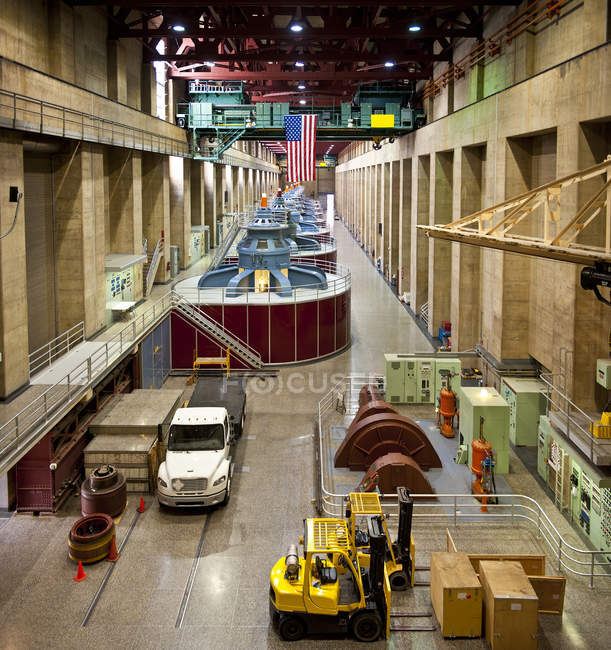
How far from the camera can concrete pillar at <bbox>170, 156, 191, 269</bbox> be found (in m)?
33.3

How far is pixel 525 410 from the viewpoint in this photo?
1698cm

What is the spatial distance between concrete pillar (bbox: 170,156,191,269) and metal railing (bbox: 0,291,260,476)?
12.4 meters

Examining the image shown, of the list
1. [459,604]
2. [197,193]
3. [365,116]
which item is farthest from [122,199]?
[459,604]

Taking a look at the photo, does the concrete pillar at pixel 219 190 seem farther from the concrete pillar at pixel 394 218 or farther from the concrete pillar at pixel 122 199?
the concrete pillar at pixel 122 199

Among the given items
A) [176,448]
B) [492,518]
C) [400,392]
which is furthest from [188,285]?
[492,518]

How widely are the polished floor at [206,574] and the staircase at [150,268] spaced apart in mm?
11047

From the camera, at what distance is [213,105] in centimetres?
3350

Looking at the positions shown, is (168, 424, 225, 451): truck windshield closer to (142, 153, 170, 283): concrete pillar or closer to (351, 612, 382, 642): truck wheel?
(351, 612, 382, 642): truck wheel

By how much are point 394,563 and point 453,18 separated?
2194 cm

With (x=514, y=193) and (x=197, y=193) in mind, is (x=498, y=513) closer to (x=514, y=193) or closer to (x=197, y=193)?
(x=514, y=193)

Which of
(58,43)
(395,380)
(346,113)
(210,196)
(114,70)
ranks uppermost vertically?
(346,113)

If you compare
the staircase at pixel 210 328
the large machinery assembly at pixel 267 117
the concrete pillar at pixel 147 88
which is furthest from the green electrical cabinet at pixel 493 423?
the large machinery assembly at pixel 267 117

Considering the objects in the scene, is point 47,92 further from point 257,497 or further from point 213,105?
point 213,105

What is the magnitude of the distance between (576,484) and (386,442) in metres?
4.11
